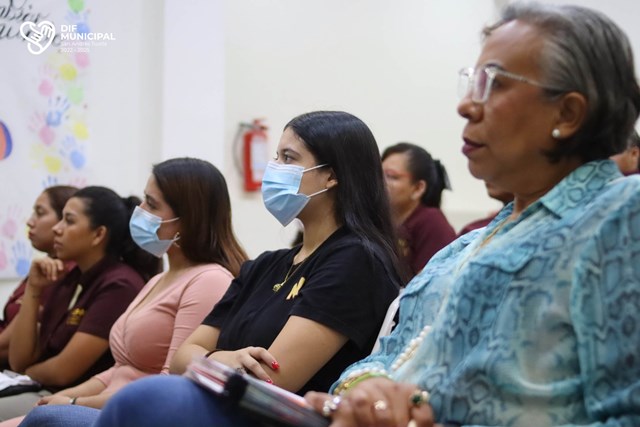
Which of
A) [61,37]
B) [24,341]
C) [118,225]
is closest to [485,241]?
[118,225]

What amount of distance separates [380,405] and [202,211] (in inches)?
62.1

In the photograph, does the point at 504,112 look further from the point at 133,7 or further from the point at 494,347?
the point at 133,7

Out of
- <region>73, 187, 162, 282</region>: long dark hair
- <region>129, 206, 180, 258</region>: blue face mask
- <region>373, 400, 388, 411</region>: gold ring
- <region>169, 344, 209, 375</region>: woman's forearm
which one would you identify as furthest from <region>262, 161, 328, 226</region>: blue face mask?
<region>73, 187, 162, 282</region>: long dark hair

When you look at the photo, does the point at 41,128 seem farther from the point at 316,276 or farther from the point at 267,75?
the point at 316,276

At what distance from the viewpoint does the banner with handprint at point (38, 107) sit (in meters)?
3.99

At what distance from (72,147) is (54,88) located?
1.03 ft

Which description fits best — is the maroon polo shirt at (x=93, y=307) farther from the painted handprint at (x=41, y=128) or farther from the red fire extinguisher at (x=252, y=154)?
the red fire extinguisher at (x=252, y=154)

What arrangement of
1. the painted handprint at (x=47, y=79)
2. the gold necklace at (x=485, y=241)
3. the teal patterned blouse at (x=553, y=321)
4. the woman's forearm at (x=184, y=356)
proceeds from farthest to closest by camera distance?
the painted handprint at (x=47, y=79)
the woman's forearm at (x=184, y=356)
the gold necklace at (x=485, y=241)
the teal patterned blouse at (x=553, y=321)

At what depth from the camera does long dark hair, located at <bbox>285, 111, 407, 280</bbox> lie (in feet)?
6.54

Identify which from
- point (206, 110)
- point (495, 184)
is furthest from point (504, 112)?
point (206, 110)

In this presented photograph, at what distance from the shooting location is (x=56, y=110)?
410 centimetres

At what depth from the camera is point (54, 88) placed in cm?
409

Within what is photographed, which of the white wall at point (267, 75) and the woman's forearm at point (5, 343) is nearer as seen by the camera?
the woman's forearm at point (5, 343)

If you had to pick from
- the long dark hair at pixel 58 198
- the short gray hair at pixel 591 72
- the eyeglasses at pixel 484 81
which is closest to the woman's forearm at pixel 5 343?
the long dark hair at pixel 58 198
